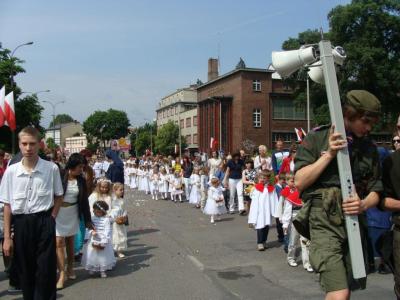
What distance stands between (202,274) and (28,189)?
3262 mm

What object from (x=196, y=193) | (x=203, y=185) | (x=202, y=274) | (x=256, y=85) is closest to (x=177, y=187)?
(x=196, y=193)

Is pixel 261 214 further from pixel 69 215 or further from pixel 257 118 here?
pixel 257 118

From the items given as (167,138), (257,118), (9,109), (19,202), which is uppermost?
(257,118)

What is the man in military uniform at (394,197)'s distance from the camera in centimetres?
371

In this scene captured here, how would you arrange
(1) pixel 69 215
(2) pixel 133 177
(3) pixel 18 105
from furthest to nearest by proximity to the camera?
(3) pixel 18 105 < (2) pixel 133 177 < (1) pixel 69 215

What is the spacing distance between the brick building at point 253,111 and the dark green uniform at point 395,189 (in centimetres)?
5642

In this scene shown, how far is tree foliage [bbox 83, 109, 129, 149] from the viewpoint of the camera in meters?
127

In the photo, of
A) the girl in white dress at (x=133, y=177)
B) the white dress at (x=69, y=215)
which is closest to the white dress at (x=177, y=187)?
the girl in white dress at (x=133, y=177)

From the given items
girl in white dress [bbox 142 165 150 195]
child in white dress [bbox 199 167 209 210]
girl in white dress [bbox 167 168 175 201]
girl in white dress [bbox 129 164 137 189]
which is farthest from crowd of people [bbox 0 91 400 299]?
girl in white dress [bbox 129 164 137 189]

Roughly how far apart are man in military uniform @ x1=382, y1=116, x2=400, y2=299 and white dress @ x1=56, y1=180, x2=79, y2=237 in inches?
189

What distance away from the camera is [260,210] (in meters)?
9.28

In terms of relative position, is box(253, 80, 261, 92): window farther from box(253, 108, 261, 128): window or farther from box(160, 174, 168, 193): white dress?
box(160, 174, 168, 193): white dress

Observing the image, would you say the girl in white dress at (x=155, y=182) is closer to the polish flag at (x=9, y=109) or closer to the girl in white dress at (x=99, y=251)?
the polish flag at (x=9, y=109)

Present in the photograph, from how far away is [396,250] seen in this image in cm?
377
